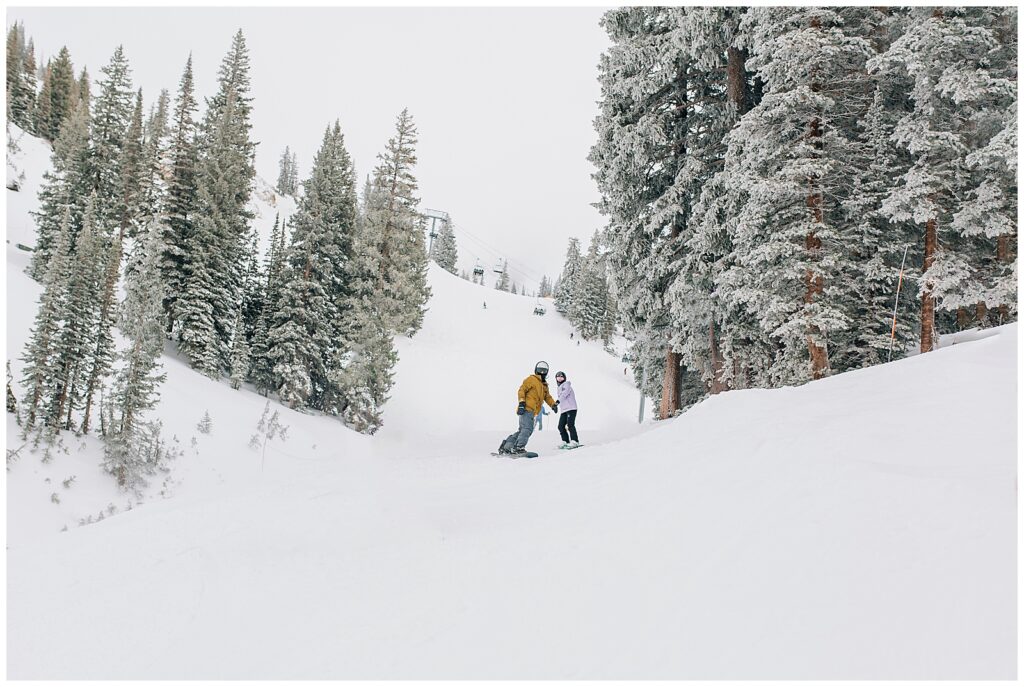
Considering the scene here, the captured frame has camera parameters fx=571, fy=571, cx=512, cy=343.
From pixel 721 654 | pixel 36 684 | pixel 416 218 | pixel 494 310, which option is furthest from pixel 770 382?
pixel 494 310

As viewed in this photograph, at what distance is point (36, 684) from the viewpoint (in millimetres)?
3859

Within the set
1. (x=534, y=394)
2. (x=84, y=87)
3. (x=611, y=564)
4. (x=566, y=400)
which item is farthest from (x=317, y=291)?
(x=84, y=87)

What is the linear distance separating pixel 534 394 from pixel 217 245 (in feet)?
78.2

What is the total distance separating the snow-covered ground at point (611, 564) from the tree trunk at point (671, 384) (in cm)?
738

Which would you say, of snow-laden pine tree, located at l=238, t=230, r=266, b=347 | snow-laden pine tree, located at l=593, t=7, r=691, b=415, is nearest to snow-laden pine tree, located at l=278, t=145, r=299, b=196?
snow-laden pine tree, located at l=238, t=230, r=266, b=347

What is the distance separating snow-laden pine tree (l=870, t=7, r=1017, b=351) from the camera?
11109 millimetres

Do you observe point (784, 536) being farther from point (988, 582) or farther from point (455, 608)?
point (455, 608)

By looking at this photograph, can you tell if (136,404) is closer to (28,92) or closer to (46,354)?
(46,354)

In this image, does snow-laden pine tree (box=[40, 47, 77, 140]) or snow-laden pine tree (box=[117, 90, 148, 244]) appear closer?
snow-laden pine tree (box=[117, 90, 148, 244])

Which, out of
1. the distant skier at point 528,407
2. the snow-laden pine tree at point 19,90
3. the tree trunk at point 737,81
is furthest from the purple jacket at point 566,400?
the snow-laden pine tree at point 19,90

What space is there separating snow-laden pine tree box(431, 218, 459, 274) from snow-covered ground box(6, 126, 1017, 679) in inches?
3442

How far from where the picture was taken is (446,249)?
95000 mm

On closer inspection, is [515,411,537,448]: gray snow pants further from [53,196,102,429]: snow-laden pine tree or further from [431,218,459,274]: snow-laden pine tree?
[431,218,459,274]: snow-laden pine tree

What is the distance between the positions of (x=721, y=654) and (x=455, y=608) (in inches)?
76.4
